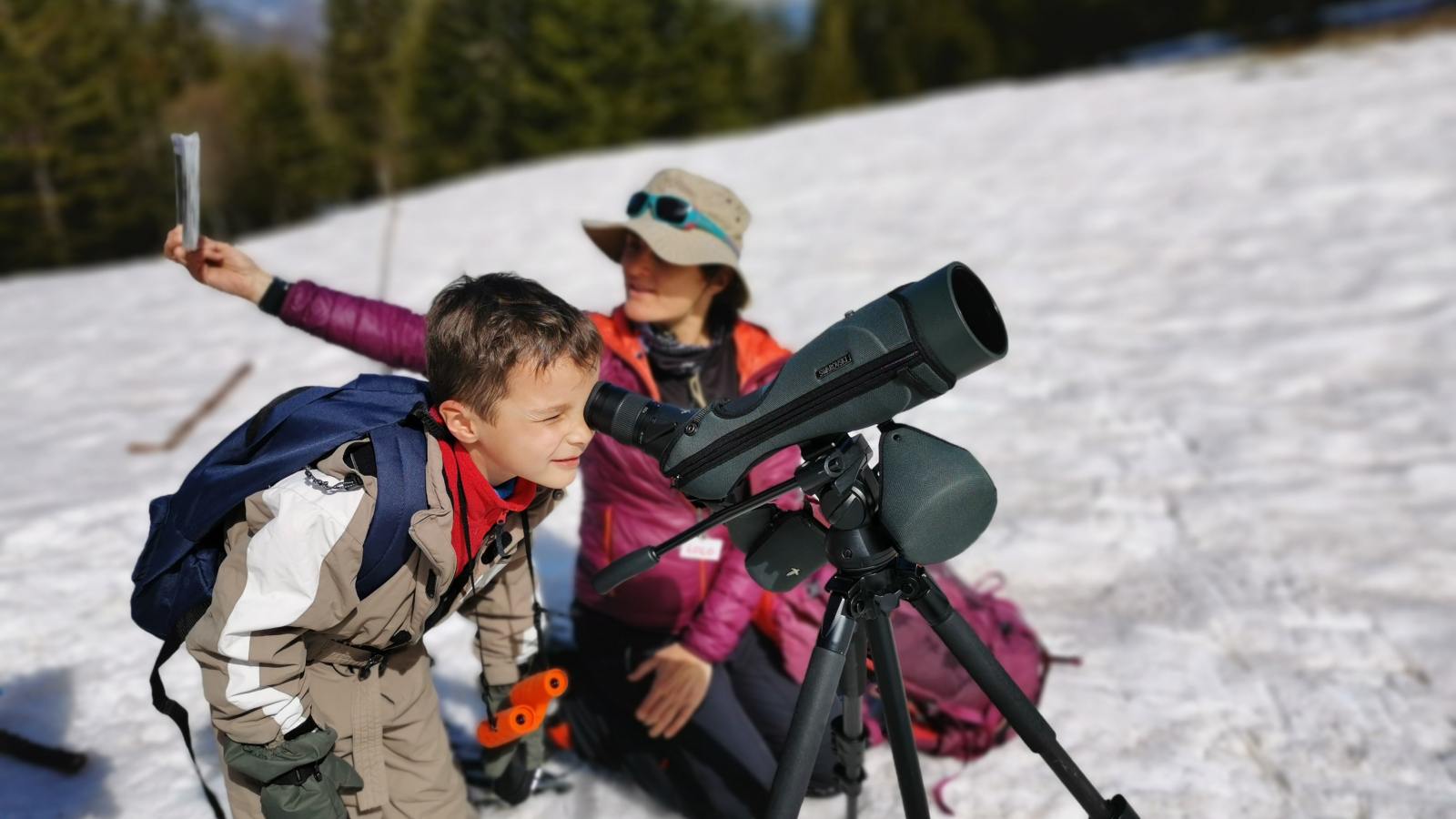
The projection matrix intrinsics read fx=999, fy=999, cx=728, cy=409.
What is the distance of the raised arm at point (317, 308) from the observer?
2336 mm

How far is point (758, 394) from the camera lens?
1754 mm

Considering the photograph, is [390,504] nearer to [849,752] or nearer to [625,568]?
[625,568]

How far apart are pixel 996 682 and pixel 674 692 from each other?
1.01m

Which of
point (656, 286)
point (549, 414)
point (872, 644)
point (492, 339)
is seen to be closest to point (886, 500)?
point (872, 644)

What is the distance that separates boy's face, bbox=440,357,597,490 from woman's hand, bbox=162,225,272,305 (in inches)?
29.5

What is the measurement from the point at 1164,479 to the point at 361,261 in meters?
8.03

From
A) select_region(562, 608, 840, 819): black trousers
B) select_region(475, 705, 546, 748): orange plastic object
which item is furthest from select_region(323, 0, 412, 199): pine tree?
select_region(475, 705, 546, 748): orange plastic object

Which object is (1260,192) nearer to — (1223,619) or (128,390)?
(1223,619)

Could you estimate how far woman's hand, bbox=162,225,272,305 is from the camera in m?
2.30

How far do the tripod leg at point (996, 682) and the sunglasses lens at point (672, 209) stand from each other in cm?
135

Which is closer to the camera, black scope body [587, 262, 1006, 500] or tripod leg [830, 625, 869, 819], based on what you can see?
black scope body [587, 262, 1006, 500]

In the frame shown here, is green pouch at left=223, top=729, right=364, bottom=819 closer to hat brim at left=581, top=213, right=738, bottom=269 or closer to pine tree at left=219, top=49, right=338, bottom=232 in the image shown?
hat brim at left=581, top=213, right=738, bottom=269

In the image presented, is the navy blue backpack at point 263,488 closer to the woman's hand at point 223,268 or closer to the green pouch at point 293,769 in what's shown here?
the green pouch at point 293,769

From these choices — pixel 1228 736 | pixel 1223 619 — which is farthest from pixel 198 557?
pixel 1223 619
